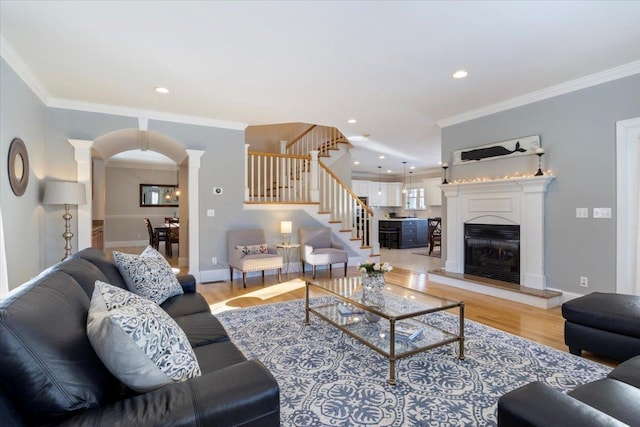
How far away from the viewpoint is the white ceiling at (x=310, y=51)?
243 cm

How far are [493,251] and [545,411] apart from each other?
3887 mm

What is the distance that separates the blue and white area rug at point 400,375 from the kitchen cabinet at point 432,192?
738 cm

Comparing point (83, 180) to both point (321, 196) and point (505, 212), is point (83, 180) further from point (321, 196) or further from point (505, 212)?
point (505, 212)

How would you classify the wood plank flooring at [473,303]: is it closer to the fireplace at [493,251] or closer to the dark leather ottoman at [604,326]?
the dark leather ottoman at [604,326]

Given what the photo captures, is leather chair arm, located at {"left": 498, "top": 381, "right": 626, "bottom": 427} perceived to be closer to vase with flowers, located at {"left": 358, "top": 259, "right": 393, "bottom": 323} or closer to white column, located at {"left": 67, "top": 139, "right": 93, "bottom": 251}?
vase with flowers, located at {"left": 358, "top": 259, "right": 393, "bottom": 323}

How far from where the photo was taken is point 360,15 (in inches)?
97.0

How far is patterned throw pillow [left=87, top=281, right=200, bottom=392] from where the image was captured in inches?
44.1

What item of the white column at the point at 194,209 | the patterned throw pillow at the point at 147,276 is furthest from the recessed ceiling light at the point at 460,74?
the white column at the point at 194,209

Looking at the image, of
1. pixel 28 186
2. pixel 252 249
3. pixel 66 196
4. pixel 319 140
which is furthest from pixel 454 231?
pixel 28 186

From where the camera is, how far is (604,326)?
235 cm

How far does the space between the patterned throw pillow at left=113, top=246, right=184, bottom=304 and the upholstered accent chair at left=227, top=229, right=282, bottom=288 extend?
7.16 feet

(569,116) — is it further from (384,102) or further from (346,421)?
(346,421)

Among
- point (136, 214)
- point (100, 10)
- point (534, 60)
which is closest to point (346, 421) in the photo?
point (100, 10)

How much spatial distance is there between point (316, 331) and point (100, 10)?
123 inches
